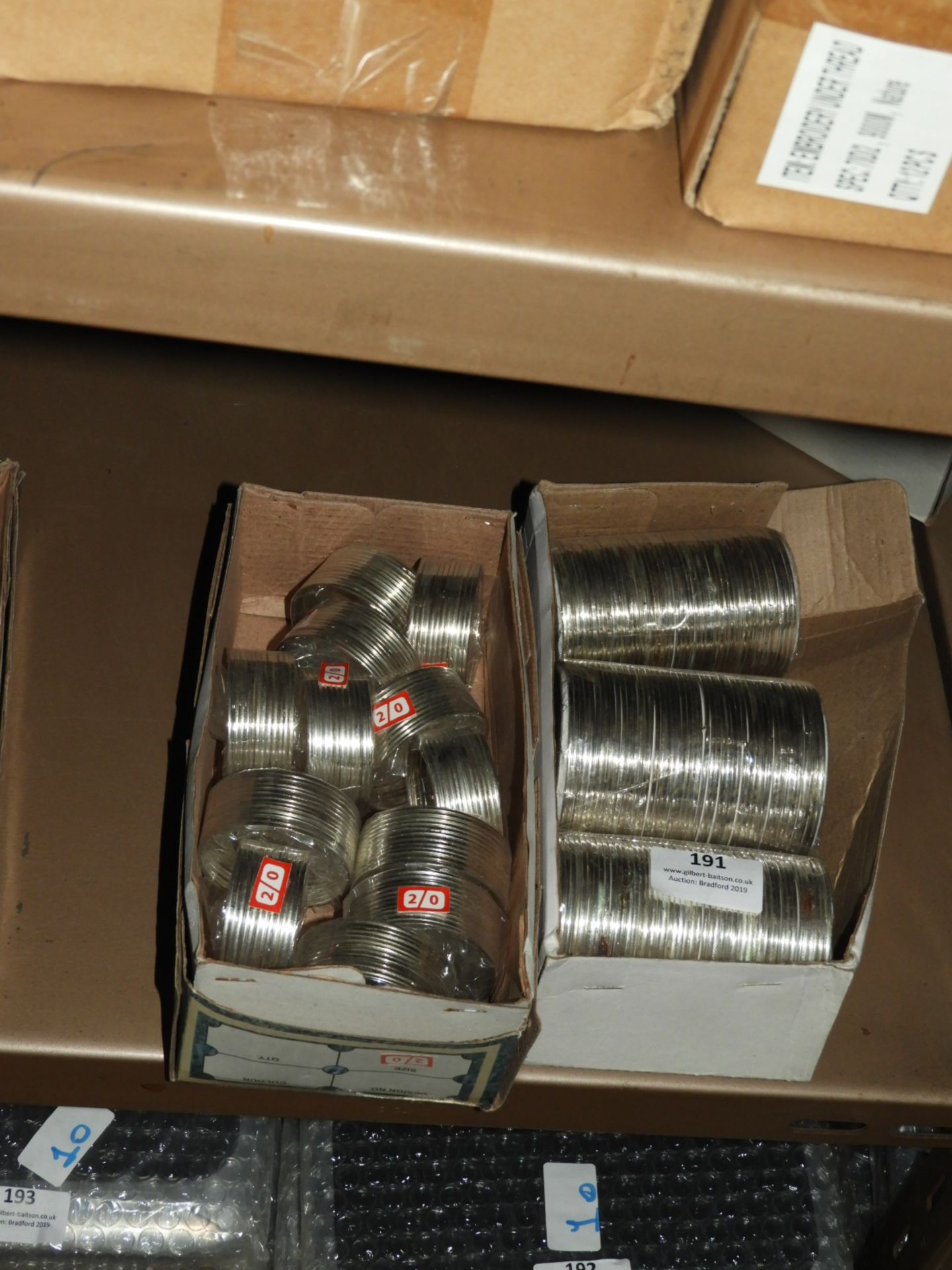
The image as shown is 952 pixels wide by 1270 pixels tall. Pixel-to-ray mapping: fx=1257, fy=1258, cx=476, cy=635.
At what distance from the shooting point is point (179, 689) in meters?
1.50

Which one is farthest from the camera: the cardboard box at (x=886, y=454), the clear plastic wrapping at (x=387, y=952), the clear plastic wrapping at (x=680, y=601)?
the cardboard box at (x=886, y=454)

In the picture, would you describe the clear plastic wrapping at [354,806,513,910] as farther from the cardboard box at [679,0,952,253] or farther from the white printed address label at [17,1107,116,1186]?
the cardboard box at [679,0,952,253]

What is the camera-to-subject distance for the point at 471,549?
1558 mm

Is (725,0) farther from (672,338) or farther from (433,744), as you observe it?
(433,744)

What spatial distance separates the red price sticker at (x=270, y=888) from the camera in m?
1.22

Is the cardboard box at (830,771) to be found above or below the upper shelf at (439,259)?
below

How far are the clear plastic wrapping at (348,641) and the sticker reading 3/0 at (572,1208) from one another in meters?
0.65

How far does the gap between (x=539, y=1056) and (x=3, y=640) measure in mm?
698

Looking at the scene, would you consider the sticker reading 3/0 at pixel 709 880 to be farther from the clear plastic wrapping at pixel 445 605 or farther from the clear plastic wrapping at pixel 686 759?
the clear plastic wrapping at pixel 445 605

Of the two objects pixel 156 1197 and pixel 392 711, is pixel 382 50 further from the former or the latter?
pixel 156 1197

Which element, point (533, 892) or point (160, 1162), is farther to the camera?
point (160, 1162)

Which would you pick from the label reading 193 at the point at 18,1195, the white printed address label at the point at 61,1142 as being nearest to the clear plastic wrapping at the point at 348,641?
the white printed address label at the point at 61,1142

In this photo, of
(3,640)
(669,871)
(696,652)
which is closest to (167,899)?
(3,640)

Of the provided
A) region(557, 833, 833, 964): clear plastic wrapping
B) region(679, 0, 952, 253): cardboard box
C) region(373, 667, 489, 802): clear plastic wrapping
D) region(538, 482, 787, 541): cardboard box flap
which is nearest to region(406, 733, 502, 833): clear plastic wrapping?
region(373, 667, 489, 802): clear plastic wrapping
